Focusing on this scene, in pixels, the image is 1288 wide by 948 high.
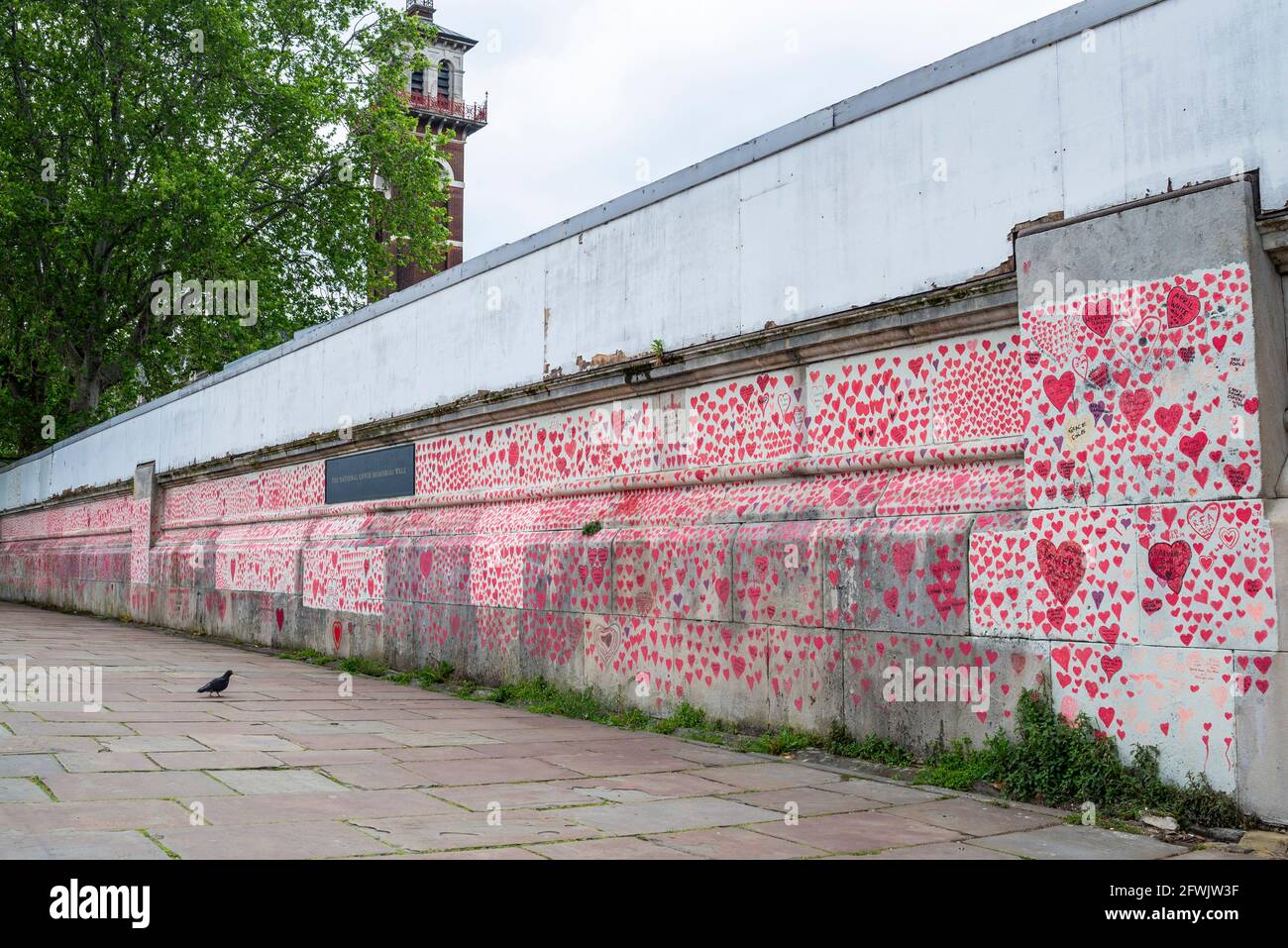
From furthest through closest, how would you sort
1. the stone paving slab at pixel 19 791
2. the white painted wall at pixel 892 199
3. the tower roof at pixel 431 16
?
the tower roof at pixel 431 16 < the white painted wall at pixel 892 199 < the stone paving slab at pixel 19 791

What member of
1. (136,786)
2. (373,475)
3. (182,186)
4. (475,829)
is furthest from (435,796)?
(182,186)

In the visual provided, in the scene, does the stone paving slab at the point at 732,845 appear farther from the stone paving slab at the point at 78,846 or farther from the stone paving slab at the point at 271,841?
the stone paving slab at the point at 78,846

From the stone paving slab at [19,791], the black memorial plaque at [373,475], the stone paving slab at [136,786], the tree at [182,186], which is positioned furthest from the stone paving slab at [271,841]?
the tree at [182,186]

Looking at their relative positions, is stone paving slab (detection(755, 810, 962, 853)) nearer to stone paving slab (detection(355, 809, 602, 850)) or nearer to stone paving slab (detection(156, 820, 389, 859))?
stone paving slab (detection(355, 809, 602, 850))

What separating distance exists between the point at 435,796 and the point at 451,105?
46932 millimetres

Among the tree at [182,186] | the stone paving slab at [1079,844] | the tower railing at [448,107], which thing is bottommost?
the stone paving slab at [1079,844]

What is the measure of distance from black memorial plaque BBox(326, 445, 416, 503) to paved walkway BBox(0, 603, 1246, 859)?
3716 mm

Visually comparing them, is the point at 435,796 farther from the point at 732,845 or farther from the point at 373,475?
the point at 373,475

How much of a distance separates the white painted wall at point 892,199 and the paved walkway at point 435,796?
9.89 feet

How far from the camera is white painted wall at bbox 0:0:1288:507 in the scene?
5363mm

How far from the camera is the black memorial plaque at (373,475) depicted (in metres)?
11.8

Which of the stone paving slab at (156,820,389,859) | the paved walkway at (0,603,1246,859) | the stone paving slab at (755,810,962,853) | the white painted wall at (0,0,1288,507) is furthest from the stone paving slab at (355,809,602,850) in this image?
the white painted wall at (0,0,1288,507)
